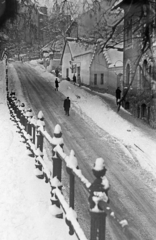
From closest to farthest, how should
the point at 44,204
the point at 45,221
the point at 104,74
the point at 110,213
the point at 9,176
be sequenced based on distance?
the point at 110,213 → the point at 45,221 → the point at 44,204 → the point at 9,176 → the point at 104,74

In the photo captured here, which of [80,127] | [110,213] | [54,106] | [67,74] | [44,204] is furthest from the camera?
[67,74]

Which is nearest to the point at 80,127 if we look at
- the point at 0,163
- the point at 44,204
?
the point at 0,163

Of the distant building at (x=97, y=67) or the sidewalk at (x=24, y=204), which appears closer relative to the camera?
the sidewalk at (x=24, y=204)

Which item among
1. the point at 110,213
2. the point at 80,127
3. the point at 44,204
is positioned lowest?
the point at 80,127

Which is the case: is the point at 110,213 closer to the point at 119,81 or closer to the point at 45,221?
the point at 45,221

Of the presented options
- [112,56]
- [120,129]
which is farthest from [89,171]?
[112,56]

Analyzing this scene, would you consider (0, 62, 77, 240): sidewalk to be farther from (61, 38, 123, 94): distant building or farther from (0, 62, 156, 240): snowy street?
(61, 38, 123, 94): distant building

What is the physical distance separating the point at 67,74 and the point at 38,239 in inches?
1720

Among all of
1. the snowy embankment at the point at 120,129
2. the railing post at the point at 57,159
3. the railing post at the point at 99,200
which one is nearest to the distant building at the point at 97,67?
the snowy embankment at the point at 120,129

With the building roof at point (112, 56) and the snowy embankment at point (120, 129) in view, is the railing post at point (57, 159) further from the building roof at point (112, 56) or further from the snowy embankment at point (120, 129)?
the building roof at point (112, 56)

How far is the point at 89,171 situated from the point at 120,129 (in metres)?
8.61

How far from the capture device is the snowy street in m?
4.81

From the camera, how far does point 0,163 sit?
753 centimetres

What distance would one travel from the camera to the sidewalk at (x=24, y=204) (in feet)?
14.0
